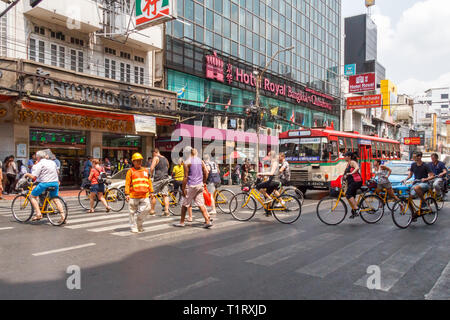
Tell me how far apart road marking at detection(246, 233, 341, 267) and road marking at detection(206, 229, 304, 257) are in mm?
520

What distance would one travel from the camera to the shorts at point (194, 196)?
8.70 m

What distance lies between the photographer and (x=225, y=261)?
5.85 m

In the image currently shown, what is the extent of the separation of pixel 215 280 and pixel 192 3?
83.7ft

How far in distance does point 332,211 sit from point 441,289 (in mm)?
4622

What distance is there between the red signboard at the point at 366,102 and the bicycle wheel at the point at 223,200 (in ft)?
67.4

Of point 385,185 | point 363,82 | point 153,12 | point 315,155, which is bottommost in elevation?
point 385,185

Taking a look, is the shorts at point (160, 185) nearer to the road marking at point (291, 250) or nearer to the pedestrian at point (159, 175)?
the pedestrian at point (159, 175)

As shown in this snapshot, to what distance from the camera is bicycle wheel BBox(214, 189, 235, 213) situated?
443 inches

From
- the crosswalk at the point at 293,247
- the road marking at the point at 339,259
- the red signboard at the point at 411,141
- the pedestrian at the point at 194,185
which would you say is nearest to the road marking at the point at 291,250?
the crosswalk at the point at 293,247

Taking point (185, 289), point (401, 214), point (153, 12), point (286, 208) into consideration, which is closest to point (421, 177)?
point (401, 214)

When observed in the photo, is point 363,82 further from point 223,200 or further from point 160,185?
point 160,185

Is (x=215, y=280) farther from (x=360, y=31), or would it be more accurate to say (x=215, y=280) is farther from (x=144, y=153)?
(x=360, y=31)

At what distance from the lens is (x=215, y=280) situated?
16.1 ft
